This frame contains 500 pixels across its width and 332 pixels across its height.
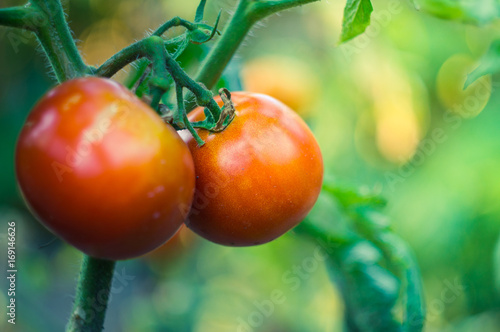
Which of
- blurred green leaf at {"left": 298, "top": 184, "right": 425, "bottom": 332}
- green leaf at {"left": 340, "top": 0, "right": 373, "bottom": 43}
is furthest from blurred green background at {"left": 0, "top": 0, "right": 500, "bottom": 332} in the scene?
green leaf at {"left": 340, "top": 0, "right": 373, "bottom": 43}

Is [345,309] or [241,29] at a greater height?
[241,29]


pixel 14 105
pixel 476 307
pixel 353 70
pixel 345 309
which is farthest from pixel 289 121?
pixel 353 70

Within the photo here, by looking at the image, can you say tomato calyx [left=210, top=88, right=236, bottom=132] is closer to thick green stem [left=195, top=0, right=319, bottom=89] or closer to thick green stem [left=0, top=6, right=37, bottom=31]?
thick green stem [left=195, top=0, right=319, bottom=89]

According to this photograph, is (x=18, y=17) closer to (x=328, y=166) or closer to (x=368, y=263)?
(x=368, y=263)

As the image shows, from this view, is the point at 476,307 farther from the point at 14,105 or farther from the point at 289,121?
the point at 14,105

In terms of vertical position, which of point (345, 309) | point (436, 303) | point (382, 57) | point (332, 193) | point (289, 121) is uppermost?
point (289, 121)

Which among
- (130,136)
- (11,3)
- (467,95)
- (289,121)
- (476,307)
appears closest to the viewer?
(130,136)

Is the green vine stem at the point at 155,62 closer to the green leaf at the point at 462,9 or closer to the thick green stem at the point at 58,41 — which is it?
the thick green stem at the point at 58,41
